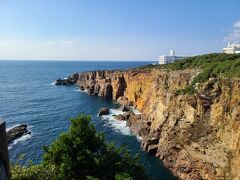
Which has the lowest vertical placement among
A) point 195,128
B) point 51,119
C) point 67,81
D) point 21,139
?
point 21,139

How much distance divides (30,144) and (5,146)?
47917 millimetres

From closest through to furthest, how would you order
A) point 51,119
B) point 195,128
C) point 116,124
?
1. point 195,128
2. point 116,124
3. point 51,119

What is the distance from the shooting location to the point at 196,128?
44.0 m

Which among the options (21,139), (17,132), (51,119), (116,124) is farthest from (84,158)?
(51,119)

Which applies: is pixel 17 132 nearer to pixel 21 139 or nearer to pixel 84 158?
pixel 21 139

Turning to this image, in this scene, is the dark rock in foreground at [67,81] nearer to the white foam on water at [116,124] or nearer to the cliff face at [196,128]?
the white foam on water at [116,124]

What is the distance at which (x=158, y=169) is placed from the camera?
46.2 meters

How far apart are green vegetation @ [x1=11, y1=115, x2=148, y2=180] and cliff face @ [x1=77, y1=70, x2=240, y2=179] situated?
17.2 metres

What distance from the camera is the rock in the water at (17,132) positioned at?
61622mm

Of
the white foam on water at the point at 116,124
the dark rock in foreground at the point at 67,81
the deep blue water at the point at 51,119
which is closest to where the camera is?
the deep blue water at the point at 51,119

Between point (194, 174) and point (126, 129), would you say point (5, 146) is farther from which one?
point (126, 129)

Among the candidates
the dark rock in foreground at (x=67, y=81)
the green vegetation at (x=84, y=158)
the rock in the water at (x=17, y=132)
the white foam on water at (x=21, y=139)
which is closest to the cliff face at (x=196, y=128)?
the green vegetation at (x=84, y=158)

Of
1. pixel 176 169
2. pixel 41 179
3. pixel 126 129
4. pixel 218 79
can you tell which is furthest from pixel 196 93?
pixel 41 179

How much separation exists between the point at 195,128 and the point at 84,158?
2496cm
